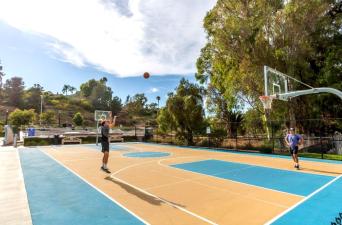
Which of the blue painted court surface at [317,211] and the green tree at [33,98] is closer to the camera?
the blue painted court surface at [317,211]

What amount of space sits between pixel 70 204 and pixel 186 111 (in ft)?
56.3

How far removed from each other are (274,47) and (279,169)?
1172 centimetres

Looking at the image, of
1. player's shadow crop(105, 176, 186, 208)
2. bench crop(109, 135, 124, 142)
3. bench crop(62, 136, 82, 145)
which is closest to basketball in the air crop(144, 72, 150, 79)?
player's shadow crop(105, 176, 186, 208)

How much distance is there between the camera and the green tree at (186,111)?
72.4 ft

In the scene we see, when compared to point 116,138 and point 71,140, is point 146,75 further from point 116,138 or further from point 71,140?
point 71,140

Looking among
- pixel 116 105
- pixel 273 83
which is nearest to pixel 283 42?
pixel 273 83

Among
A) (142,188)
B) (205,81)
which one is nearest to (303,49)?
(205,81)

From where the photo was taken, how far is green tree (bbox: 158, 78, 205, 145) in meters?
22.1

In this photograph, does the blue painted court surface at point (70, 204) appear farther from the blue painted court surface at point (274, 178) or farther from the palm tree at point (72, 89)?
the palm tree at point (72, 89)

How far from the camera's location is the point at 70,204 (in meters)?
5.61

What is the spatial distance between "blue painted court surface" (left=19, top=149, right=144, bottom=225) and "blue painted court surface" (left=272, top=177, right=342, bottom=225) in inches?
118

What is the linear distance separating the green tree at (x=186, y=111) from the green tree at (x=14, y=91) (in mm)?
84713

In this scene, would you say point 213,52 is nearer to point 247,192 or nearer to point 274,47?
point 274,47

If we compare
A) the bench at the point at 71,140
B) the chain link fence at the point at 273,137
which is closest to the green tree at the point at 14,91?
the bench at the point at 71,140
